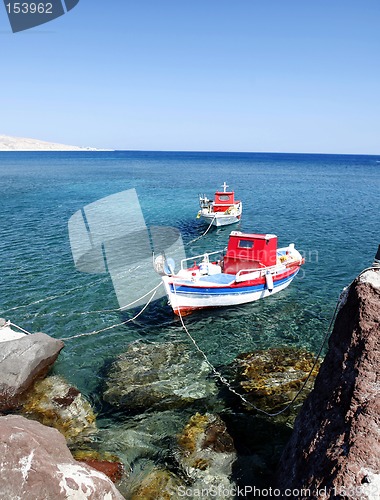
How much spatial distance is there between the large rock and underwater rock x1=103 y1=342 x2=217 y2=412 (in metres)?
4.90

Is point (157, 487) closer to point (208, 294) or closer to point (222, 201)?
point (208, 294)

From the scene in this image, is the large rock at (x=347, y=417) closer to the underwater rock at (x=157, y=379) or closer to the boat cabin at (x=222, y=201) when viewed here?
the underwater rock at (x=157, y=379)

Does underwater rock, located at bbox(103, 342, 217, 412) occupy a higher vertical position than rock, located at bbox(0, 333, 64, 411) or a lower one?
lower

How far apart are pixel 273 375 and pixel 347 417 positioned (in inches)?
245

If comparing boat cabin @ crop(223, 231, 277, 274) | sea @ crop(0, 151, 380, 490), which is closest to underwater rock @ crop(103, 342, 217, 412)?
sea @ crop(0, 151, 380, 490)

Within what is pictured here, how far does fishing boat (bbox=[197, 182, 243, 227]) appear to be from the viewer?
3744 centimetres

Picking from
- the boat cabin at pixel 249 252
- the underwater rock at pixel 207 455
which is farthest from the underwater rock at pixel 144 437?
the boat cabin at pixel 249 252

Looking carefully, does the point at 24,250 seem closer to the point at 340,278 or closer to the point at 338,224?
the point at 340,278

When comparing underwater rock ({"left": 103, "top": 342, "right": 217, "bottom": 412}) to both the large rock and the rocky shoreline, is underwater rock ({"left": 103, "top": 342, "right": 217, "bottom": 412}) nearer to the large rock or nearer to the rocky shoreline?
the rocky shoreline

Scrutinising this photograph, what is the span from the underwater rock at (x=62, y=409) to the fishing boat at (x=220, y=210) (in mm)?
27004

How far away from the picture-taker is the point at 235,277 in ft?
62.8

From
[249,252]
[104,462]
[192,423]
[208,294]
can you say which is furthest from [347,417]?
[249,252]

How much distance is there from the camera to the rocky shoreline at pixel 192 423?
20.2 ft

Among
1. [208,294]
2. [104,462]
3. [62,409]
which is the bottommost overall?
[62,409]
